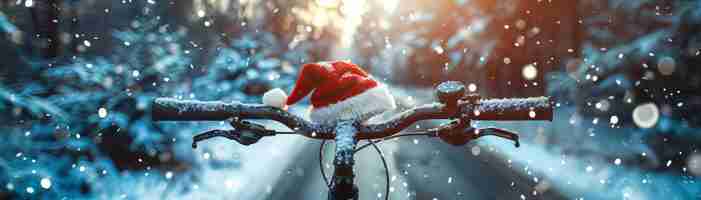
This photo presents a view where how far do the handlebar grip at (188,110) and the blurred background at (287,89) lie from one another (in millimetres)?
3434

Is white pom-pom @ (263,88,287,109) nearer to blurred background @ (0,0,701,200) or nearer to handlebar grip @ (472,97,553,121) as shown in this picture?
handlebar grip @ (472,97,553,121)

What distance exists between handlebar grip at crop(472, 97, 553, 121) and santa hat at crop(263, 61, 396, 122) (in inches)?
17.9

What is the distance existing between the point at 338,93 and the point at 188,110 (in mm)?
763

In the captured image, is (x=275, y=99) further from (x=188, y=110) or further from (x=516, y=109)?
(x=516, y=109)

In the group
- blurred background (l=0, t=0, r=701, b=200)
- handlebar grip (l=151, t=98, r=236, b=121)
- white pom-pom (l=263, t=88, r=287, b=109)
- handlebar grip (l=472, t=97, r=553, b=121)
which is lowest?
handlebar grip (l=472, t=97, r=553, b=121)

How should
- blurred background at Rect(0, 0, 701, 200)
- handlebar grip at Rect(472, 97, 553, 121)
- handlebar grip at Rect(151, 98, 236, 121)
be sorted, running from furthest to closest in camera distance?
blurred background at Rect(0, 0, 701, 200) → handlebar grip at Rect(151, 98, 236, 121) → handlebar grip at Rect(472, 97, 553, 121)

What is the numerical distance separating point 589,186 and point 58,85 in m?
7.69

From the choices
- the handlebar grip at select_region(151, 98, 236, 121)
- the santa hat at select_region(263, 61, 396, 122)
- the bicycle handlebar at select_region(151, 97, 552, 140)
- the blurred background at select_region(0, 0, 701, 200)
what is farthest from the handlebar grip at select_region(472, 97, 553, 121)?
the blurred background at select_region(0, 0, 701, 200)

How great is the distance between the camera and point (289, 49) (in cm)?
1602

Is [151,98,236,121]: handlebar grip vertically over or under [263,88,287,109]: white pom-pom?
under

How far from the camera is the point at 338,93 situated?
280cm

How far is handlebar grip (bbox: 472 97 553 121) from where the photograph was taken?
2.76 m

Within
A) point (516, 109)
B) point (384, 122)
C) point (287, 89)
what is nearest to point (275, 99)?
point (384, 122)

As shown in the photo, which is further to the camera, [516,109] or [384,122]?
[384,122]
